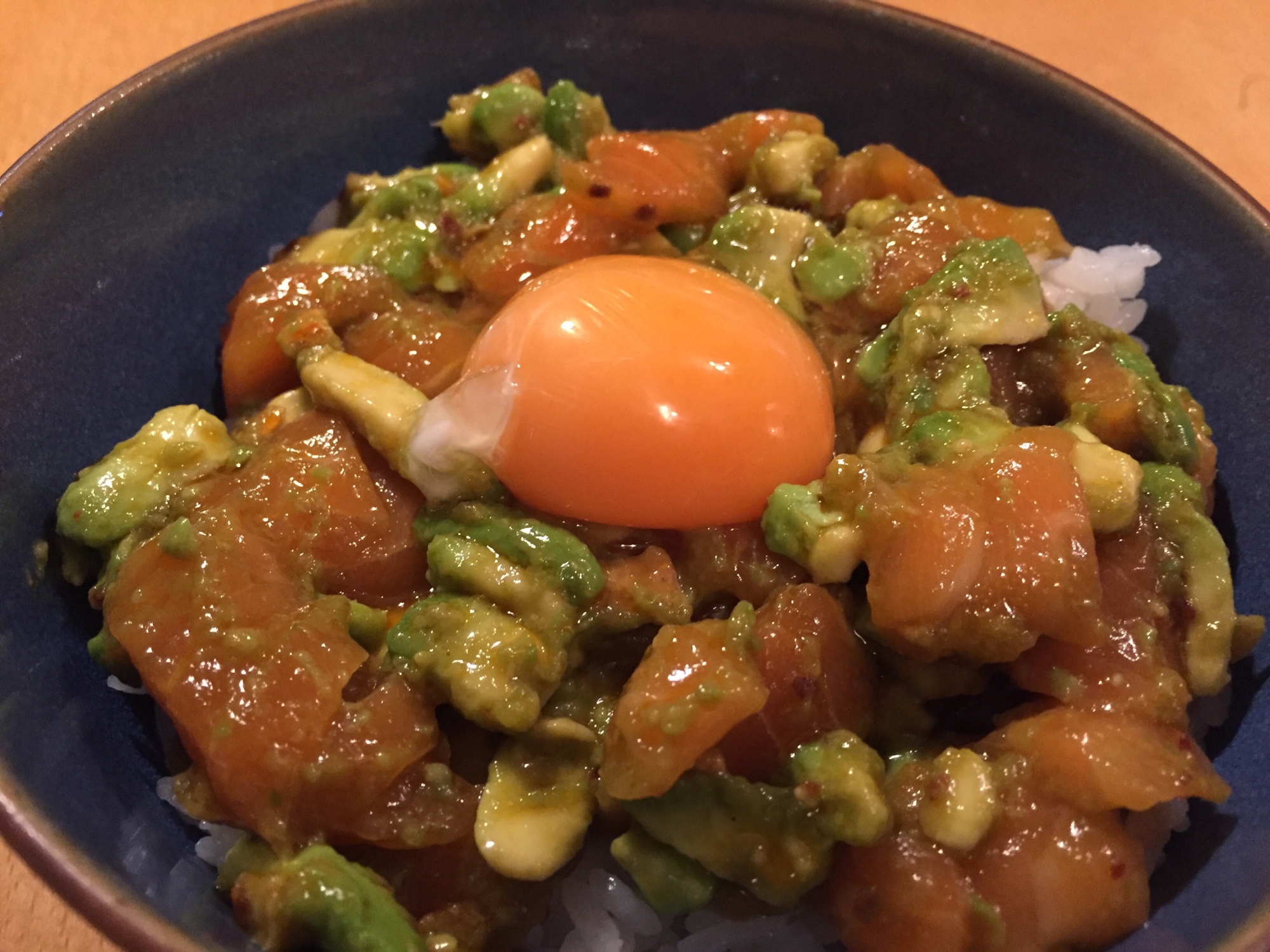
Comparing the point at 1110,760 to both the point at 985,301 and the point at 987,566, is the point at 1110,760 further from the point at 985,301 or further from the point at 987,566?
the point at 985,301

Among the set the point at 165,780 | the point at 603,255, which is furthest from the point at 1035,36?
the point at 165,780

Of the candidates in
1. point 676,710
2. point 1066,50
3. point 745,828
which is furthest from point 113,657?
point 1066,50

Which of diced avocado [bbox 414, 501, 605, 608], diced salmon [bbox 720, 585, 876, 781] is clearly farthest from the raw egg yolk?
diced salmon [bbox 720, 585, 876, 781]

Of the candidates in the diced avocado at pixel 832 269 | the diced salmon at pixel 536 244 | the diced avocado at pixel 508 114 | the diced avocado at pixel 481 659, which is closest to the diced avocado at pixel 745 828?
the diced avocado at pixel 481 659

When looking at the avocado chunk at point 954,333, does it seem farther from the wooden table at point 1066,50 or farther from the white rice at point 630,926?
the wooden table at point 1066,50

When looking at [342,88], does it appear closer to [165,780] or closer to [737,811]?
[165,780]
